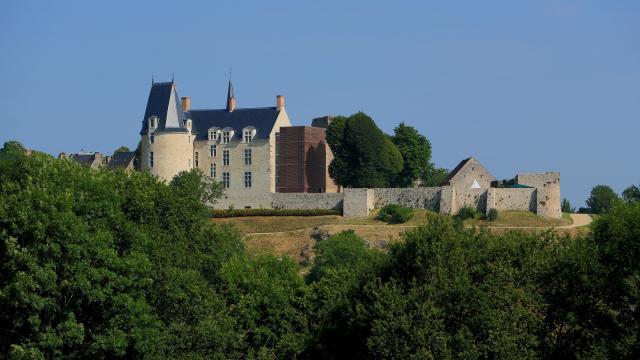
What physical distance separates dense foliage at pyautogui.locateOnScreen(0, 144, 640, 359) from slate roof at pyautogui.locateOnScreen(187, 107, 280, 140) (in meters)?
43.2

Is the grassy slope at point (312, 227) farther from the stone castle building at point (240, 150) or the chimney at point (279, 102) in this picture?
the chimney at point (279, 102)

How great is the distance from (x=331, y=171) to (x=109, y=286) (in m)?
48.8

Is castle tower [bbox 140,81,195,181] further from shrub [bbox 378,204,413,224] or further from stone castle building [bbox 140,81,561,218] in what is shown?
shrub [bbox 378,204,413,224]

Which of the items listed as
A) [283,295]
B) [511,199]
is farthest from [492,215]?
[283,295]

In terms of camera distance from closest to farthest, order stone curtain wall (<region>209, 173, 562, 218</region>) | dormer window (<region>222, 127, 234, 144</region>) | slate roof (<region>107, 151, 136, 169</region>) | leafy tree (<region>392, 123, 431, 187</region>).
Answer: stone curtain wall (<region>209, 173, 562, 218</region>)
dormer window (<region>222, 127, 234, 144</region>)
leafy tree (<region>392, 123, 431, 187</region>)
slate roof (<region>107, 151, 136, 169</region>)

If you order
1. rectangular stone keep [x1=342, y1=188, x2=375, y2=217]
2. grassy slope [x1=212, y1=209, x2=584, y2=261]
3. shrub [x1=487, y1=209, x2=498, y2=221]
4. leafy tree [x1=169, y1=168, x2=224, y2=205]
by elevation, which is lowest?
grassy slope [x1=212, y1=209, x2=584, y2=261]

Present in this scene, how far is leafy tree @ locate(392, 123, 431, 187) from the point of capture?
94.2m

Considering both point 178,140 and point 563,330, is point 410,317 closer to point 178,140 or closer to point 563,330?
point 563,330

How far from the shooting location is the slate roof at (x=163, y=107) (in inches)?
3435

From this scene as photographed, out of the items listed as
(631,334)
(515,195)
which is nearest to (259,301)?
(631,334)

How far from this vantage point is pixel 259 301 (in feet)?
150

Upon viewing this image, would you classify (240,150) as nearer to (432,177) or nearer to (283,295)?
(432,177)

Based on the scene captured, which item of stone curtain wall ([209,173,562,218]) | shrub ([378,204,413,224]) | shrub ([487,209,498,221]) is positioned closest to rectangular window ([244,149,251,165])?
stone curtain wall ([209,173,562,218])

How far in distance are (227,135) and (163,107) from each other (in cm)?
480
